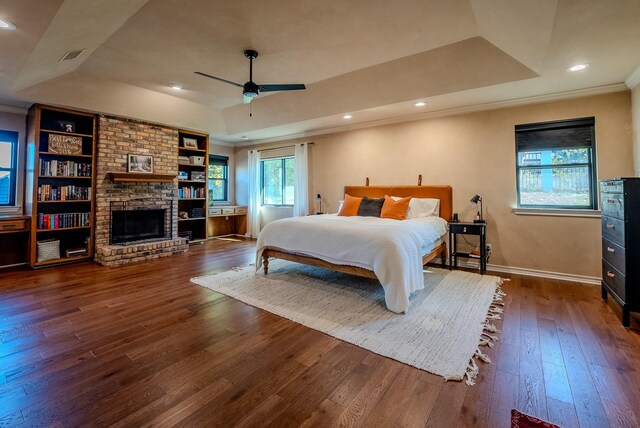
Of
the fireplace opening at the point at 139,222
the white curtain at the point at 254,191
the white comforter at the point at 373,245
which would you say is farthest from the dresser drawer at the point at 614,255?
the fireplace opening at the point at 139,222

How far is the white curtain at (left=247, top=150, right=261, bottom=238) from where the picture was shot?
7.58 metres

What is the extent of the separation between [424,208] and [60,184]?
631 cm

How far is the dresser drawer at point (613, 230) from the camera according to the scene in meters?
2.59

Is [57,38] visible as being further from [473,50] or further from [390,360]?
[473,50]

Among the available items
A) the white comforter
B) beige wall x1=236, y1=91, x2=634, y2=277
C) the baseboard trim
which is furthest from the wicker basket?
the baseboard trim

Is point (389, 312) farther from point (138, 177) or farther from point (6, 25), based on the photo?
point (138, 177)

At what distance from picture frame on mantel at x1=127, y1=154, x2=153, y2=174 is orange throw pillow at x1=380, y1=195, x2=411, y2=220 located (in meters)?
4.55

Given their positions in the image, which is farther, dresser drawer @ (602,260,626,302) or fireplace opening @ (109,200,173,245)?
fireplace opening @ (109,200,173,245)

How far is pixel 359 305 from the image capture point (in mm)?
3037

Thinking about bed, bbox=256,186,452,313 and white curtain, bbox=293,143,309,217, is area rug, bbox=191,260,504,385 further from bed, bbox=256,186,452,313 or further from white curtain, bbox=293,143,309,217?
white curtain, bbox=293,143,309,217

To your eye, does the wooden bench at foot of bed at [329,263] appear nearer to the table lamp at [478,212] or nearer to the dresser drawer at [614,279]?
the table lamp at [478,212]

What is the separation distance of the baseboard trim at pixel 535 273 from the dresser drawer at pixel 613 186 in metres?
1.49

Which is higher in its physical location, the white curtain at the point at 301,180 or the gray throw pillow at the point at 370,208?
the white curtain at the point at 301,180

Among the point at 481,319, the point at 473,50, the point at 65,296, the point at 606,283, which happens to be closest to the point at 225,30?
the point at 473,50
